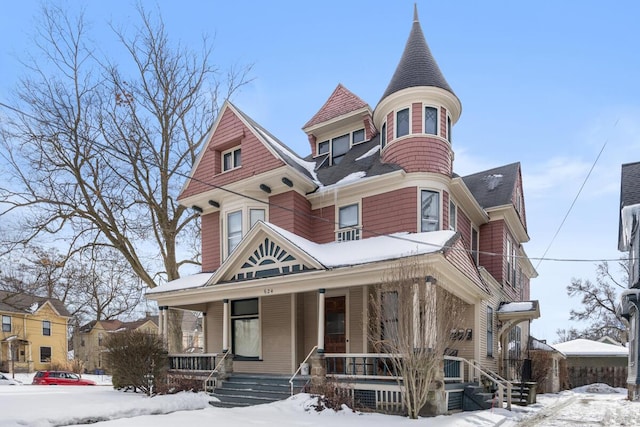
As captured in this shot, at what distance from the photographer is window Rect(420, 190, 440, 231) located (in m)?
13.3

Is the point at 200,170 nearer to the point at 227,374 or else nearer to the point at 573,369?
the point at 227,374

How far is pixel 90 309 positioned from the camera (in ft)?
155

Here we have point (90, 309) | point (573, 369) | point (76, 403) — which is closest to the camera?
point (76, 403)

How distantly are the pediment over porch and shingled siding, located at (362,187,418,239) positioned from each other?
2.31 m

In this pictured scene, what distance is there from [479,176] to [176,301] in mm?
13305

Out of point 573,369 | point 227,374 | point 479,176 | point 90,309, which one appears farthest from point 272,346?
point 90,309

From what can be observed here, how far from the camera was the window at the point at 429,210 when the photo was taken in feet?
43.6

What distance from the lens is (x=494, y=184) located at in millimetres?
18391

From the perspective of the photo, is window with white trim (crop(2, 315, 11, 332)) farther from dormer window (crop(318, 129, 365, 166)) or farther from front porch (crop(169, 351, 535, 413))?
dormer window (crop(318, 129, 365, 166))

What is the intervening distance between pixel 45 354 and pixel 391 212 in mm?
41058

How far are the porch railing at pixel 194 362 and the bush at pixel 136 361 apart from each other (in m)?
0.58

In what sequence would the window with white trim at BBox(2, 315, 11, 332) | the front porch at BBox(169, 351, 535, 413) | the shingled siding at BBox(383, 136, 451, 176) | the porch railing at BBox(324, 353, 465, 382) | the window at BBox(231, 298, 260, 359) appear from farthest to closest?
1. the window with white trim at BBox(2, 315, 11, 332)
2. the window at BBox(231, 298, 260, 359)
3. the shingled siding at BBox(383, 136, 451, 176)
4. the porch railing at BBox(324, 353, 465, 382)
5. the front porch at BBox(169, 351, 535, 413)

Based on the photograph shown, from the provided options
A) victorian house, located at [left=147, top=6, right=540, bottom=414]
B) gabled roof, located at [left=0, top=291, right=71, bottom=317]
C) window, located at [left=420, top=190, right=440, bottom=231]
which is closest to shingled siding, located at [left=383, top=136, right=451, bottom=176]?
victorian house, located at [left=147, top=6, right=540, bottom=414]

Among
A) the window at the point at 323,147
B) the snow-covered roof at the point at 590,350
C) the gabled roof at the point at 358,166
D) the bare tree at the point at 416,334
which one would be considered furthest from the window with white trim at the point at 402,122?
the snow-covered roof at the point at 590,350
